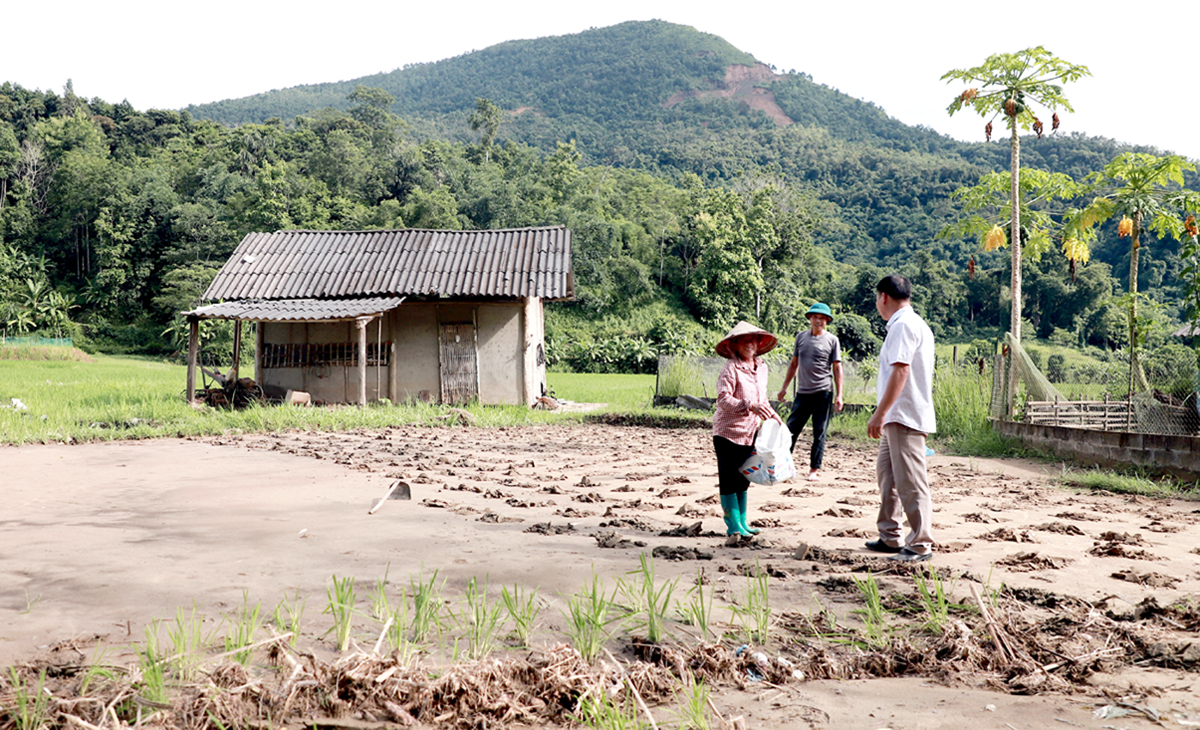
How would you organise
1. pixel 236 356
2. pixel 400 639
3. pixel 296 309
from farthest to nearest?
pixel 236 356
pixel 296 309
pixel 400 639

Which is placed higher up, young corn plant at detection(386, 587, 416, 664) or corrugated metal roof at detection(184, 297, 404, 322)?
corrugated metal roof at detection(184, 297, 404, 322)

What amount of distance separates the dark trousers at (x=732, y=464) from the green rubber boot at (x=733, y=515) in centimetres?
5

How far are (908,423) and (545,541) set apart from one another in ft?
7.96

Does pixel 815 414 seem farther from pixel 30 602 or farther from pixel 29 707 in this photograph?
pixel 29 707

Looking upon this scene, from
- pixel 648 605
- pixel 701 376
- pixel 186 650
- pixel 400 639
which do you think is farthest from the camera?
pixel 701 376

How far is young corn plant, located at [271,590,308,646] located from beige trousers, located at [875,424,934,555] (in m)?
3.45

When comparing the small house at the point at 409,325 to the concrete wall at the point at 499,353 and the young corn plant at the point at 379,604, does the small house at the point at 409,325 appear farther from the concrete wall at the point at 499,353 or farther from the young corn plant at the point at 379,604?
the young corn plant at the point at 379,604

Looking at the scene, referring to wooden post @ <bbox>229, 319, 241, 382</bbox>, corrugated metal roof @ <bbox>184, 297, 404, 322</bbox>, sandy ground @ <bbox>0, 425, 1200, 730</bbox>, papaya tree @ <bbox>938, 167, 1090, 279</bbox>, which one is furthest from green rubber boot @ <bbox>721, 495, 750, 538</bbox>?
wooden post @ <bbox>229, 319, 241, 382</bbox>

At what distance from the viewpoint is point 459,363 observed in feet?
63.9

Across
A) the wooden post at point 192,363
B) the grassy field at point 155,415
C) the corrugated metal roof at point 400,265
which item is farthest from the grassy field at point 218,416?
the corrugated metal roof at point 400,265

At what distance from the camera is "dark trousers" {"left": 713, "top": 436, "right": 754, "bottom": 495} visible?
17.8 feet

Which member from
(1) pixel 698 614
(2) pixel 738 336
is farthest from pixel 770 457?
(1) pixel 698 614

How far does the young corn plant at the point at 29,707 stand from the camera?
2.54m

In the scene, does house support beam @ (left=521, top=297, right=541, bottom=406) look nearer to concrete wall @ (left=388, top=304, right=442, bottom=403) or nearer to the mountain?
concrete wall @ (left=388, top=304, right=442, bottom=403)
